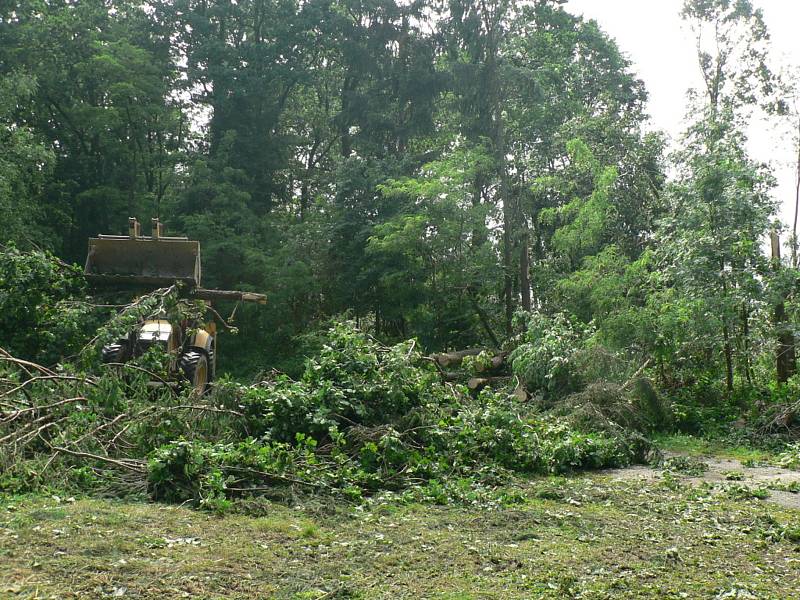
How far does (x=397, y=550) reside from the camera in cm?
516

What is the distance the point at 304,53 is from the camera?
28297 mm

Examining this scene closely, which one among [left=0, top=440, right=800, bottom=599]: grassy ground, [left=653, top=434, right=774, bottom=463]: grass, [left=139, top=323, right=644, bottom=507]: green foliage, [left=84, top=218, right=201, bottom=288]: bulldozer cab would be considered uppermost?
[left=84, top=218, right=201, bottom=288]: bulldozer cab

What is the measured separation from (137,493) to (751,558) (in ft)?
15.0

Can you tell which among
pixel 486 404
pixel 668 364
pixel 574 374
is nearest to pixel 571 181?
pixel 668 364

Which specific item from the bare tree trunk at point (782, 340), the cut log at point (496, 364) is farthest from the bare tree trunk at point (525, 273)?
the bare tree trunk at point (782, 340)

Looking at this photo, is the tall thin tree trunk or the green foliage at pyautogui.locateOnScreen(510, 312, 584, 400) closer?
the green foliage at pyautogui.locateOnScreen(510, 312, 584, 400)

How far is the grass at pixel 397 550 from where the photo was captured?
172 inches

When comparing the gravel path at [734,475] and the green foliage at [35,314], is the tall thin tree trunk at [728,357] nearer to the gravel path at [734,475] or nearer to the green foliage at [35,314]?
the gravel path at [734,475]

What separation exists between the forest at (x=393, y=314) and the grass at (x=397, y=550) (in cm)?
3

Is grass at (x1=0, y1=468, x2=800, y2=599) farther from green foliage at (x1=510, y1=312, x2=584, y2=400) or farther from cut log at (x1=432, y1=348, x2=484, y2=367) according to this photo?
cut log at (x1=432, y1=348, x2=484, y2=367)

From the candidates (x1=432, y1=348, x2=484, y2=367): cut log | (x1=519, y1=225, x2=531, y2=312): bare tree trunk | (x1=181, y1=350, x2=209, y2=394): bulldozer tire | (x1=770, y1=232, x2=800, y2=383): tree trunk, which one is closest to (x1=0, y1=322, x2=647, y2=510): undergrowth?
(x1=181, y1=350, x2=209, y2=394): bulldozer tire

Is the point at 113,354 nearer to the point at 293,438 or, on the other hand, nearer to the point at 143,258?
the point at 143,258

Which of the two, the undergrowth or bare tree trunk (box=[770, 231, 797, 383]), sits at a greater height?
bare tree trunk (box=[770, 231, 797, 383])

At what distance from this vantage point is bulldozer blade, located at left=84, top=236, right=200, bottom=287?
510 inches
